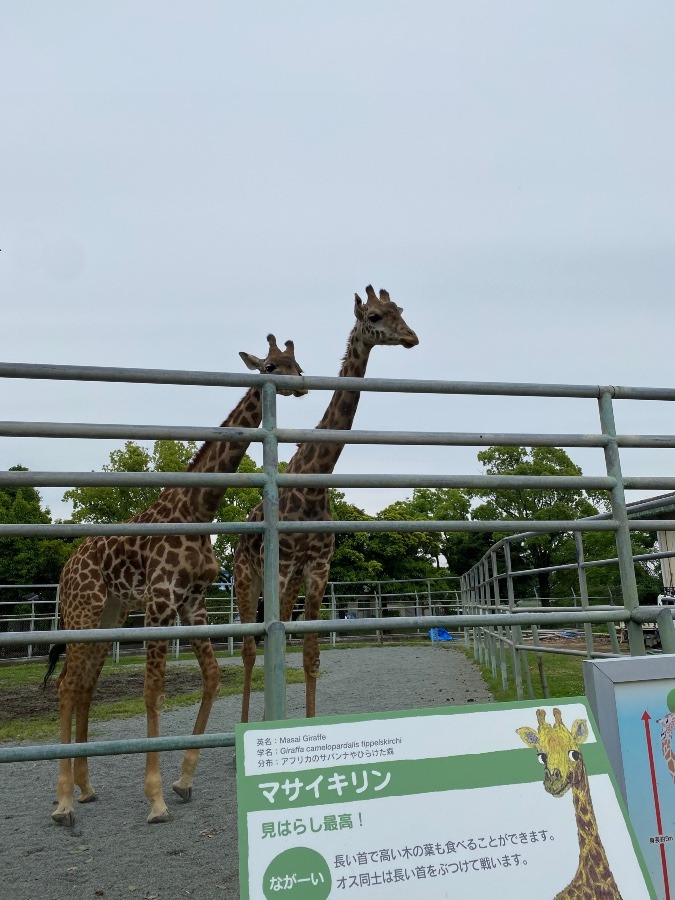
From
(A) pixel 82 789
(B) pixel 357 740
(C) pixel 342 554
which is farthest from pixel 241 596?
(C) pixel 342 554

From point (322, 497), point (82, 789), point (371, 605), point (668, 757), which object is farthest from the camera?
point (371, 605)

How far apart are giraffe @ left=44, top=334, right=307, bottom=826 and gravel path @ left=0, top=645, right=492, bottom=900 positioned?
177 millimetres

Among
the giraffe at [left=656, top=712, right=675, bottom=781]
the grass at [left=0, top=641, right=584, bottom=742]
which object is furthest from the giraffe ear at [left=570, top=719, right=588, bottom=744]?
the grass at [left=0, top=641, right=584, bottom=742]

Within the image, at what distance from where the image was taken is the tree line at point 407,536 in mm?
18406

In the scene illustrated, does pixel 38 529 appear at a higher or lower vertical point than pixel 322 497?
lower

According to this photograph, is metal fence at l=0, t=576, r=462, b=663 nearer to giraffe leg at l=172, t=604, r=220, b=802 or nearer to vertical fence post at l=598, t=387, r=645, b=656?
giraffe leg at l=172, t=604, r=220, b=802

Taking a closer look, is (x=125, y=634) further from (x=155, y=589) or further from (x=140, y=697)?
(x=140, y=697)

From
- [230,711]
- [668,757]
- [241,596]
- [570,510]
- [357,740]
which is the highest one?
[570,510]

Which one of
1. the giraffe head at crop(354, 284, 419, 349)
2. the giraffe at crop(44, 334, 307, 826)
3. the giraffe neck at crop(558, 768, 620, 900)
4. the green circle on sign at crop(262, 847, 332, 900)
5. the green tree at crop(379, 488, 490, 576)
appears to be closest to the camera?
the green circle on sign at crop(262, 847, 332, 900)

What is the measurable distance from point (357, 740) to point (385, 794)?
0.13 metres

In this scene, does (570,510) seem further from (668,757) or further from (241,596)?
(668,757)

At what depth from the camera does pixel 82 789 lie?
4.18 m

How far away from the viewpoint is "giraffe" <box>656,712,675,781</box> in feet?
6.54

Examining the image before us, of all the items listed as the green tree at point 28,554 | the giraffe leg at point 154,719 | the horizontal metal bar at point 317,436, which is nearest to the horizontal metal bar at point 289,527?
the horizontal metal bar at point 317,436
